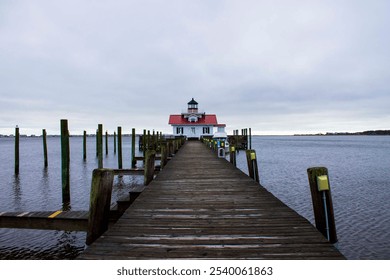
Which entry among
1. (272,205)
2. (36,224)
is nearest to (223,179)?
(272,205)

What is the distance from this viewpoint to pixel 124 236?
4.07m

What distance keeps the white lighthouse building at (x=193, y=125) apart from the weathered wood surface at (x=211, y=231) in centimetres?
4814

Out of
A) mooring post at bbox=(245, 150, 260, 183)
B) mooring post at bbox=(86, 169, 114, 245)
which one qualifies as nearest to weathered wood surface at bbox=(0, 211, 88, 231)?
mooring post at bbox=(86, 169, 114, 245)

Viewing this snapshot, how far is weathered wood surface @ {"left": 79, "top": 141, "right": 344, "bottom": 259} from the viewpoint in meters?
3.56

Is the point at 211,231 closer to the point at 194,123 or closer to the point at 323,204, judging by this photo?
the point at 323,204

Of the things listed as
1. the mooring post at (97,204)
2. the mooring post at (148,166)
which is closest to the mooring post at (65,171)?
the mooring post at (148,166)

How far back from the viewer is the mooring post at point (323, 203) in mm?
4566

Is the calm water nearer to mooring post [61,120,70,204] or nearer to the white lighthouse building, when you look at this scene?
mooring post [61,120,70,204]

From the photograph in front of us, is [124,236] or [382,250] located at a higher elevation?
[124,236]

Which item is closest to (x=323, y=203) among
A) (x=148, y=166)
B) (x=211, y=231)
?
(x=211, y=231)

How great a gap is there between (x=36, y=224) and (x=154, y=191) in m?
2.85

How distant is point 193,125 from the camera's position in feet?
181
